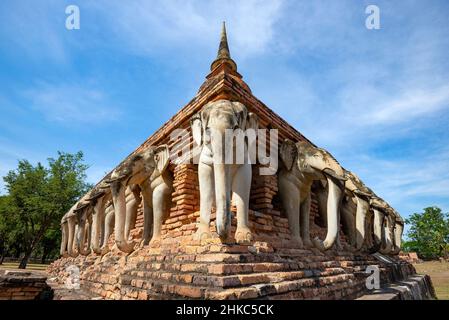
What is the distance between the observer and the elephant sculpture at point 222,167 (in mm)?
3408

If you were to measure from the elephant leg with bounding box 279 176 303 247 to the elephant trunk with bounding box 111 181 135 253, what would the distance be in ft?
9.53

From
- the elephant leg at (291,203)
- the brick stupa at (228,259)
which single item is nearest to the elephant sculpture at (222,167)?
the brick stupa at (228,259)

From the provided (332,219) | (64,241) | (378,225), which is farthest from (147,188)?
(64,241)

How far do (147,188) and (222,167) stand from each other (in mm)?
2689

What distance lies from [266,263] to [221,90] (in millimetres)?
2693

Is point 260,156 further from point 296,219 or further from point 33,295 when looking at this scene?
point 33,295

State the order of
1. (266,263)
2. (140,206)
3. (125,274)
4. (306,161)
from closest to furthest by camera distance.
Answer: (266,263), (125,274), (306,161), (140,206)

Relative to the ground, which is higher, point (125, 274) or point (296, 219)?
point (296, 219)

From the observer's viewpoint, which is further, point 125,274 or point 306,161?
point 306,161

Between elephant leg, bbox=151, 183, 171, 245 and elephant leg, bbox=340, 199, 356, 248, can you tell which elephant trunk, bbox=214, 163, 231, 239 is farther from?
elephant leg, bbox=340, 199, 356, 248

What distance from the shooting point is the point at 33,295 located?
5074 millimetres
